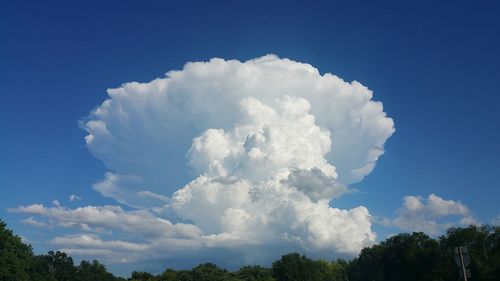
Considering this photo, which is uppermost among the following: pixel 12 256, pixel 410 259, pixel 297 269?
pixel 297 269

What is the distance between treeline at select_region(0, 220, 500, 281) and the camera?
333ft

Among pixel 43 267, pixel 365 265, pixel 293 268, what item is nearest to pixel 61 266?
pixel 43 267

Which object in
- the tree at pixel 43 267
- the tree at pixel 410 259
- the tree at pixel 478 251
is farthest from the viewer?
the tree at pixel 43 267

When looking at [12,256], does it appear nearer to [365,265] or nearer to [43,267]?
[43,267]

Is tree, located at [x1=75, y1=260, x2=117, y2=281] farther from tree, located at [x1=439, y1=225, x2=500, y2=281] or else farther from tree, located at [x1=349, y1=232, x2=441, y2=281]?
tree, located at [x1=439, y1=225, x2=500, y2=281]

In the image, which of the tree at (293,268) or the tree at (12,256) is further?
the tree at (293,268)

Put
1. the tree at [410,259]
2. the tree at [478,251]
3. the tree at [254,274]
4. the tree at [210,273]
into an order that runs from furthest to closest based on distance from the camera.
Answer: the tree at [254,274] < the tree at [210,273] < the tree at [410,259] < the tree at [478,251]

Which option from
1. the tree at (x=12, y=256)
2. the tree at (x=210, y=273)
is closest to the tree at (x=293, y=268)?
the tree at (x=210, y=273)

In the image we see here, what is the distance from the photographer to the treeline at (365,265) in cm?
10162

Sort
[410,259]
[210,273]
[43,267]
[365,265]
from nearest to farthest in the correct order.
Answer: [410,259], [365,265], [43,267], [210,273]

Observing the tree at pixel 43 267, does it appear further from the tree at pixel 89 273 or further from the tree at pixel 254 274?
the tree at pixel 254 274

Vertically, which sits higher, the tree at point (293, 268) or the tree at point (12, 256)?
the tree at point (293, 268)

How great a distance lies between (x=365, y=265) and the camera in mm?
161750

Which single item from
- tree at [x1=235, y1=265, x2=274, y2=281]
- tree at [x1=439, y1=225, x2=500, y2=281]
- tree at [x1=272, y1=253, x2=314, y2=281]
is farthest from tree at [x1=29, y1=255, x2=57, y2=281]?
tree at [x1=439, y1=225, x2=500, y2=281]
